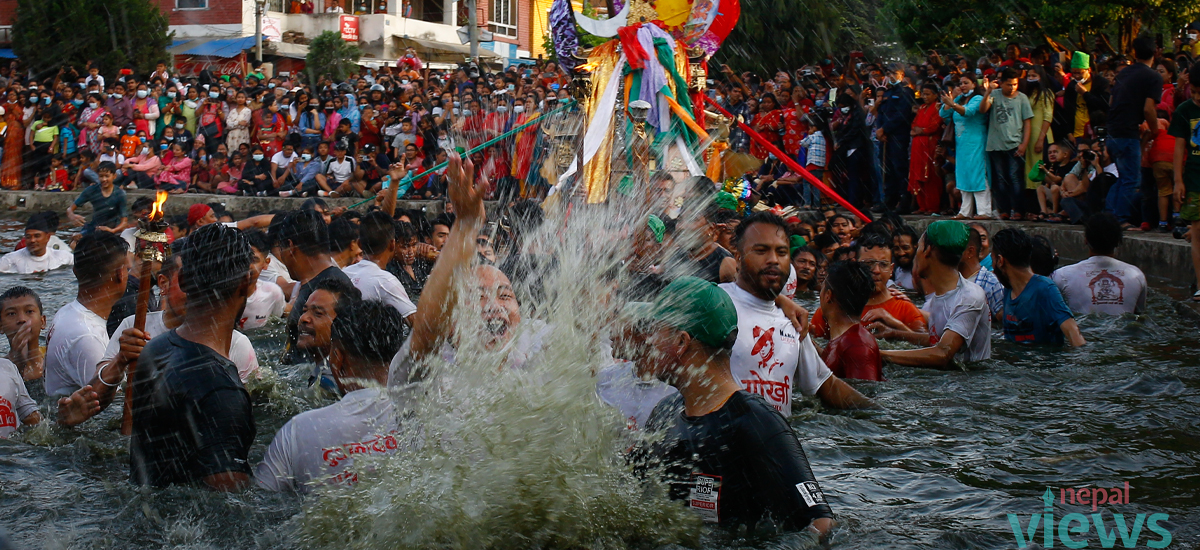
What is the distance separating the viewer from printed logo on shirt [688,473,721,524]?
341 cm

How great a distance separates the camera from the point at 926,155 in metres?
12.9

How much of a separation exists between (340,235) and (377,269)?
0.31 meters

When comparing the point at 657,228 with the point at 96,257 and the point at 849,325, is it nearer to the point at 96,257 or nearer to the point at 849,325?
the point at 849,325

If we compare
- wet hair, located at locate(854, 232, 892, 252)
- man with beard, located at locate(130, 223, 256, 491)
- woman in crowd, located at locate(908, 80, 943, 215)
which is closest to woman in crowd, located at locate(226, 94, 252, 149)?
woman in crowd, located at locate(908, 80, 943, 215)

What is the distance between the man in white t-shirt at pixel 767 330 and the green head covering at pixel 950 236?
1914mm

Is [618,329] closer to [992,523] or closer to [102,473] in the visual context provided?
[992,523]

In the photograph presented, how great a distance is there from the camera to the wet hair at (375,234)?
6.46m

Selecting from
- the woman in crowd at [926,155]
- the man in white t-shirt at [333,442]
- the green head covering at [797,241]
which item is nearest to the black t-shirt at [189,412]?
the man in white t-shirt at [333,442]

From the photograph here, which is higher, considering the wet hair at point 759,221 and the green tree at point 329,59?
the green tree at point 329,59

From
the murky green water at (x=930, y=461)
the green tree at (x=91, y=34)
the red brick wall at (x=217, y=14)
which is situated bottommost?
the murky green water at (x=930, y=461)

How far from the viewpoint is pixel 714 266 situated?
6922 mm

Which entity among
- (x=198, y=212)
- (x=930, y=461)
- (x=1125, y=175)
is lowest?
(x=930, y=461)

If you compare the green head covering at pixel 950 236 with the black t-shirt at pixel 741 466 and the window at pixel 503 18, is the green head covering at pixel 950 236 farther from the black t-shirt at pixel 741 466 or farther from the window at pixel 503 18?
the window at pixel 503 18

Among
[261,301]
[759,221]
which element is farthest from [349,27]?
[759,221]
